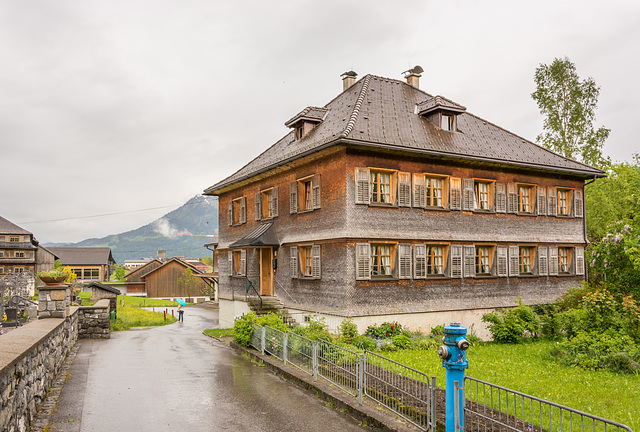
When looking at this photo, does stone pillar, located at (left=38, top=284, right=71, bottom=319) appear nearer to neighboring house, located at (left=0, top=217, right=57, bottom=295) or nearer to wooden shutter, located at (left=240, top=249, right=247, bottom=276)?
wooden shutter, located at (left=240, top=249, right=247, bottom=276)

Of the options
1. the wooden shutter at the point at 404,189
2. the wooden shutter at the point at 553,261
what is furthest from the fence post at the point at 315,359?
the wooden shutter at the point at 553,261

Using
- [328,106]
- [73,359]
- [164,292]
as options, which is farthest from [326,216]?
[164,292]

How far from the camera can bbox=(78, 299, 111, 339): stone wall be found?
21.2 meters

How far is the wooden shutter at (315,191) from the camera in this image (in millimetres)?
20234

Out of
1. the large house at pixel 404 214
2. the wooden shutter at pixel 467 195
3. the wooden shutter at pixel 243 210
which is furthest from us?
the wooden shutter at pixel 243 210

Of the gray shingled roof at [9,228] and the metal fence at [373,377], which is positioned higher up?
the gray shingled roof at [9,228]

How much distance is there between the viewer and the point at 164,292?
68250 mm

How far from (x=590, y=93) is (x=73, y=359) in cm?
3663

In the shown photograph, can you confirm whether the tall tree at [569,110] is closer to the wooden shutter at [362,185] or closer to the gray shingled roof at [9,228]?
the wooden shutter at [362,185]

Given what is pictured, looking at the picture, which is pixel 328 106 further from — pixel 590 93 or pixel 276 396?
pixel 590 93

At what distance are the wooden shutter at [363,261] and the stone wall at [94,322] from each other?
10449 mm

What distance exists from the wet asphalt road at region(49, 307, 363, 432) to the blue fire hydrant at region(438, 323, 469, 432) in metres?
1.91

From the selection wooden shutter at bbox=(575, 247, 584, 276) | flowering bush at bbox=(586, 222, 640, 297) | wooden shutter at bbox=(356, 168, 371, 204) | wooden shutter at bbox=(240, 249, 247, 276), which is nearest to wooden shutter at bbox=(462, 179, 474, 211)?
wooden shutter at bbox=(356, 168, 371, 204)

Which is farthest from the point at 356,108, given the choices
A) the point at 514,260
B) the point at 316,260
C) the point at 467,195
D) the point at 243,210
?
the point at 514,260
